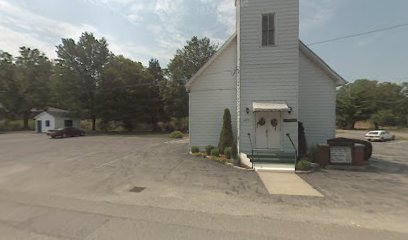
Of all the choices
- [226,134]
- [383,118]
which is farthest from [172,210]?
[383,118]

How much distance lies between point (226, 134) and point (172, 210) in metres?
10.8

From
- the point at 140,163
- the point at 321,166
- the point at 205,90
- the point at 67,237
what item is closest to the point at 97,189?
the point at 67,237

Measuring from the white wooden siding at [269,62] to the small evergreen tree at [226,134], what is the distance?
4.30ft

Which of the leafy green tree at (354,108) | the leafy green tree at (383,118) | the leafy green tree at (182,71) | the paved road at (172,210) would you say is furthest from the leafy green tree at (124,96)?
the leafy green tree at (383,118)

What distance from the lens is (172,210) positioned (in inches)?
287

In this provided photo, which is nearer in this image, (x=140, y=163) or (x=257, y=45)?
(x=140, y=163)

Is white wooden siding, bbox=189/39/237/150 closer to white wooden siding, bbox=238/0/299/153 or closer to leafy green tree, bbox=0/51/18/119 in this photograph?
white wooden siding, bbox=238/0/299/153

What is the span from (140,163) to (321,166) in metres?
8.57

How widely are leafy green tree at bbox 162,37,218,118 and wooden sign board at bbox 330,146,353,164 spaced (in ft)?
123

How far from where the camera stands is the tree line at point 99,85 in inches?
1919

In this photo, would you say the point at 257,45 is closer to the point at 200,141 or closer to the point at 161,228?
the point at 200,141

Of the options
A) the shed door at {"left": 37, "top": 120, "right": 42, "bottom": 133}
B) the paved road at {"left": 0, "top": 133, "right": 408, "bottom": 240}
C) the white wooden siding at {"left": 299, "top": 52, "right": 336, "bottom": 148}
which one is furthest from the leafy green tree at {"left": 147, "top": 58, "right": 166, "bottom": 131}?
the paved road at {"left": 0, "top": 133, "right": 408, "bottom": 240}

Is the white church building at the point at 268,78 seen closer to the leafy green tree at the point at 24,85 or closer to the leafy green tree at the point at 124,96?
the leafy green tree at the point at 124,96

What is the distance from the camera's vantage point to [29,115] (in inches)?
2346
